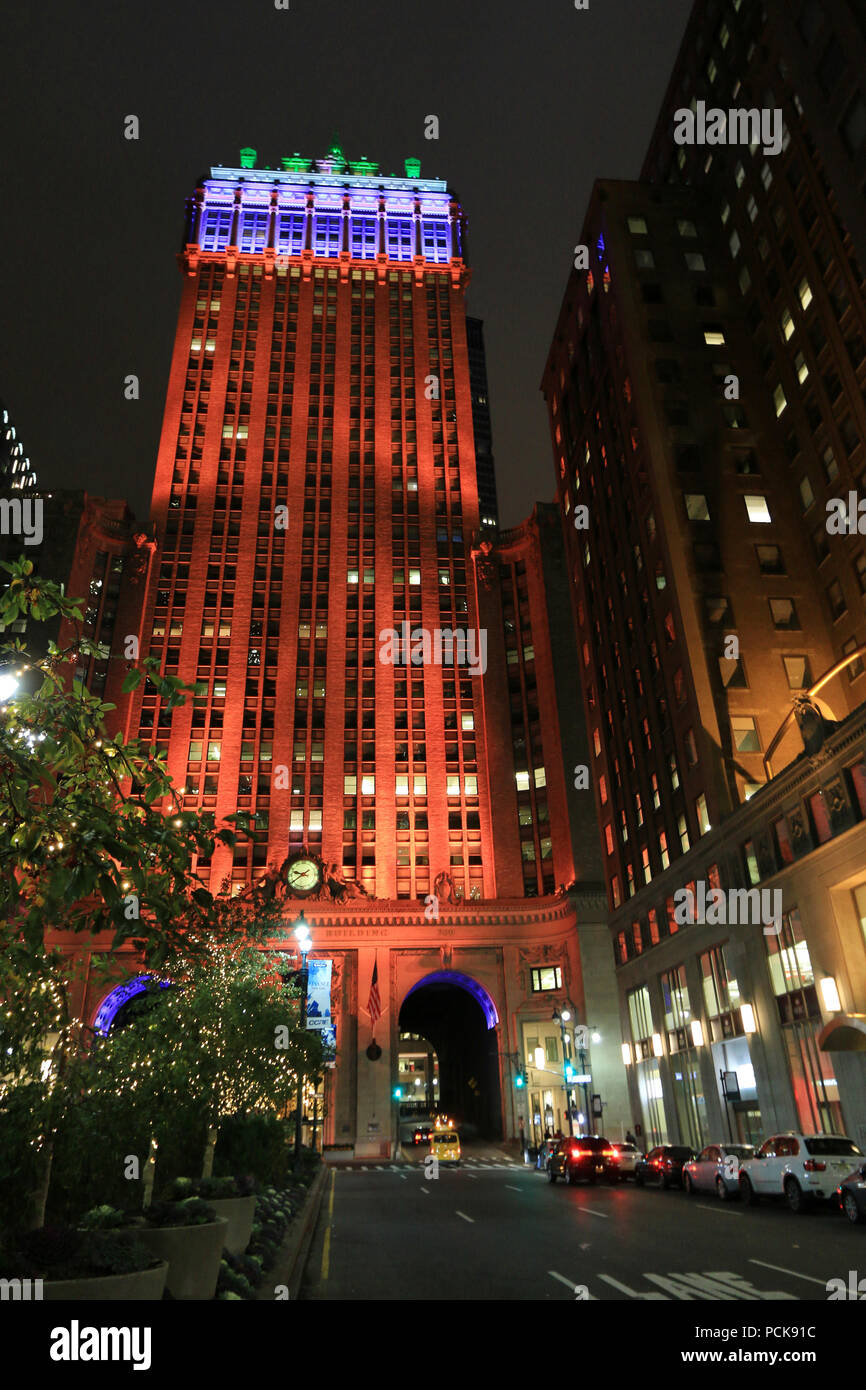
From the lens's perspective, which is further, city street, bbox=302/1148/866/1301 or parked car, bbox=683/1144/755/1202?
parked car, bbox=683/1144/755/1202

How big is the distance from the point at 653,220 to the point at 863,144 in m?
22.7

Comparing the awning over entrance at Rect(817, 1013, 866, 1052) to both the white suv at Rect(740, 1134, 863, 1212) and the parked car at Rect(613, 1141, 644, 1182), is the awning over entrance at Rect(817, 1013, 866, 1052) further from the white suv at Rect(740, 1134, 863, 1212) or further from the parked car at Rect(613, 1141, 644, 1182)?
the parked car at Rect(613, 1141, 644, 1182)

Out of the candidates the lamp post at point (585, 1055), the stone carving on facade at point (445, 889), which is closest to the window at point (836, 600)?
the lamp post at point (585, 1055)

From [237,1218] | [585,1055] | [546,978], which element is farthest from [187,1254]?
[546,978]

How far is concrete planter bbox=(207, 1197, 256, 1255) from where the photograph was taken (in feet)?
44.8

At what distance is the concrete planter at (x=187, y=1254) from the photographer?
9.96m

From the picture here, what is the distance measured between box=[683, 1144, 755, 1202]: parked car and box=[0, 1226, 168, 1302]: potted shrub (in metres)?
22.8

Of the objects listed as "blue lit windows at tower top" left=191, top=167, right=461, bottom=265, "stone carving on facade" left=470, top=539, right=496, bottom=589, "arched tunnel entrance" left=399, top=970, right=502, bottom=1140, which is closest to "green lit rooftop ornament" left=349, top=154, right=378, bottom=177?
"blue lit windows at tower top" left=191, top=167, right=461, bottom=265

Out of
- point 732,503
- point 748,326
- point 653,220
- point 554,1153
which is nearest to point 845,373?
point 732,503

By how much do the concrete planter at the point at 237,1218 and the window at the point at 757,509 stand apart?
46.4 m

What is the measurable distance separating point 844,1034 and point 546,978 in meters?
43.7

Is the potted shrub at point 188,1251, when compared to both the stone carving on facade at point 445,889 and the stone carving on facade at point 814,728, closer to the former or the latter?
the stone carving on facade at point 814,728

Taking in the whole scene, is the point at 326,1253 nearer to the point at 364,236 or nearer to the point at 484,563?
the point at 484,563
